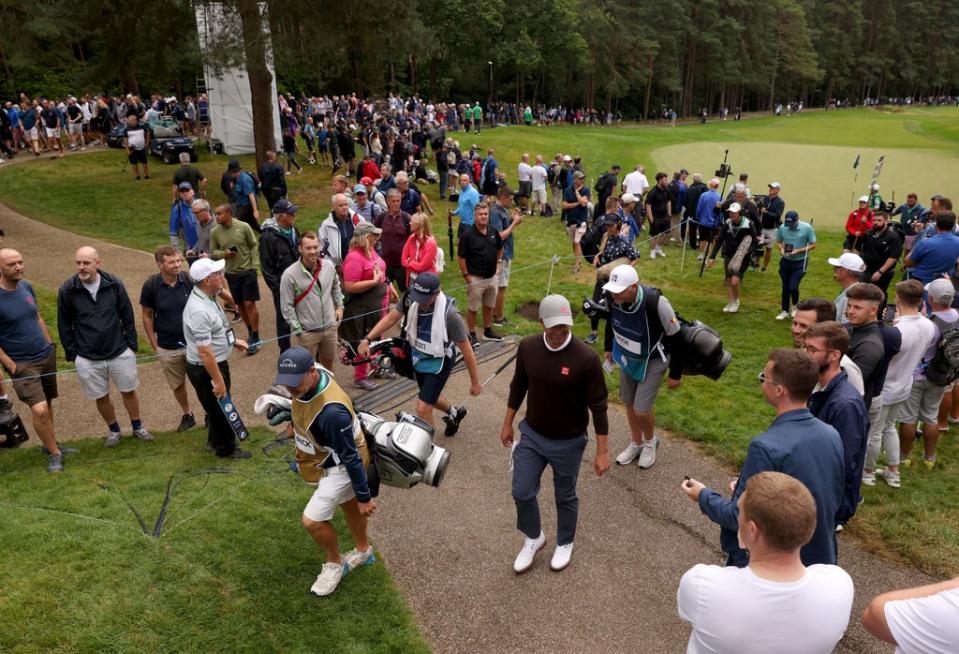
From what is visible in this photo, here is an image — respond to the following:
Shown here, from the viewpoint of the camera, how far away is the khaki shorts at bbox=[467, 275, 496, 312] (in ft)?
32.1

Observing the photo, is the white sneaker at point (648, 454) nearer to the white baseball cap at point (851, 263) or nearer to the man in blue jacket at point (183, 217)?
the white baseball cap at point (851, 263)

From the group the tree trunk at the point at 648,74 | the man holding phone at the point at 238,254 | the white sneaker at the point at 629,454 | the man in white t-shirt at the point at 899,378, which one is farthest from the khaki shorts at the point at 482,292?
the tree trunk at the point at 648,74

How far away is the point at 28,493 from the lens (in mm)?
5883

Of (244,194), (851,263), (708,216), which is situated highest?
(244,194)

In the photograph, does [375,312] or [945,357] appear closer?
[945,357]

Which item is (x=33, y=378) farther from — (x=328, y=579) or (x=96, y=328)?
(x=328, y=579)

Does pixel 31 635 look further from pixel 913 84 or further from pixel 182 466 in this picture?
pixel 913 84

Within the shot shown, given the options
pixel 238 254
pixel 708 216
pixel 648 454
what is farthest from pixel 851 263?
pixel 708 216

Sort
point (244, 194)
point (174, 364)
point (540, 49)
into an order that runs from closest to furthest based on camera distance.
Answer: point (174, 364), point (244, 194), point (540, 49)

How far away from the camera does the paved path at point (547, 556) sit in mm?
4551

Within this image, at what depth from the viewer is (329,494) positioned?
4.45 meters

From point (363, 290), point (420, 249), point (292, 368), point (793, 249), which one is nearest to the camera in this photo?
point (292, 368)

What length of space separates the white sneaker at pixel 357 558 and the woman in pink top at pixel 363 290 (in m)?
3.62

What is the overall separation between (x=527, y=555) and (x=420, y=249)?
4870mm
